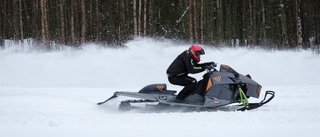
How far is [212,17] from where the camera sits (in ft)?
90.2

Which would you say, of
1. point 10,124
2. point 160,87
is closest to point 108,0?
point 160,87

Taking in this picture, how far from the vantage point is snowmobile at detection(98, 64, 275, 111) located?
7.34 m

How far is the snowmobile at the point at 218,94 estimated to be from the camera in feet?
24.1

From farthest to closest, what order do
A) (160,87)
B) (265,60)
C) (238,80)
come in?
(265,60) < (160,87) < (238,80)

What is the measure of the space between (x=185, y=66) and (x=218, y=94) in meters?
0.86

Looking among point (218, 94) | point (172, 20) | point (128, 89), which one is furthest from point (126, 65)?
point (172, 20)

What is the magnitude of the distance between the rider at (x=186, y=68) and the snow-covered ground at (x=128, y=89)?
3.07ft

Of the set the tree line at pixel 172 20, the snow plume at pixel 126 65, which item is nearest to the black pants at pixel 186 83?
the snow plume at pixel 126 65

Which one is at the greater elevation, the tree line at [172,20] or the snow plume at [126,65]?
the tree line at [172,20]

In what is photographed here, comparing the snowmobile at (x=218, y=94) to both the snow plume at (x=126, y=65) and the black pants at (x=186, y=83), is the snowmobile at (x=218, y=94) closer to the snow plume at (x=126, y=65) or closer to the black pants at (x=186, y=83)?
the black pants at (x=186, y=83)

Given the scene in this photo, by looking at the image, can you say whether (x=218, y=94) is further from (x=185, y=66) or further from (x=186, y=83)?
→ (x=185, y=66)

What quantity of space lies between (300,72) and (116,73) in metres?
→ 6.49

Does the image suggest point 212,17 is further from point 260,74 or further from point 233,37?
point 260,74

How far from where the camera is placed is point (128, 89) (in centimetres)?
1120
